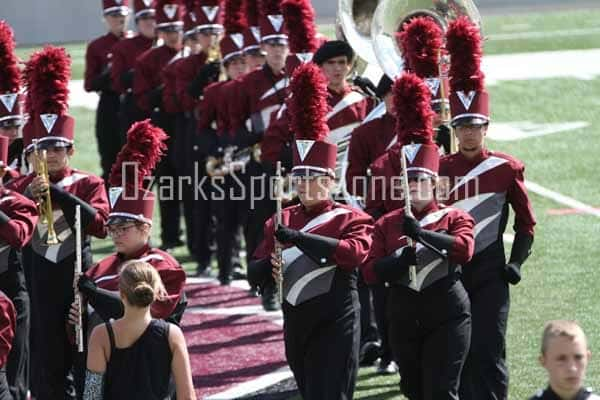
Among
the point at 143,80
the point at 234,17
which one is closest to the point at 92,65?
the point at 143,80

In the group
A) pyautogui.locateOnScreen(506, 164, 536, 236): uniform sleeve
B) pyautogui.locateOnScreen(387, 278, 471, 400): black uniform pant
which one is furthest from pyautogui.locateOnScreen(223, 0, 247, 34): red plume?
pyautogui.locateOnScreen(387, 278, 471, 400): black uniform pant

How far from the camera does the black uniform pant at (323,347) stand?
8258 mm

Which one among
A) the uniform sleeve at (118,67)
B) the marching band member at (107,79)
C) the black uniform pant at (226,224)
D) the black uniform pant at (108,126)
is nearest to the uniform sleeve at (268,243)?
the black uniform pant at (226,224)

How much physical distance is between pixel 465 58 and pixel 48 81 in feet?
7.74

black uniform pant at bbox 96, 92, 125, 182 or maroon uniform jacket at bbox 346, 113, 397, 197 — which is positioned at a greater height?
maroon uniform jacket at bbox 346, 113, 397, 197

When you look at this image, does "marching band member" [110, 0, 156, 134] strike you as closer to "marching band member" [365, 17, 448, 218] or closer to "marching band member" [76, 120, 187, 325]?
"marching band member" [365, 17, 448, 218]

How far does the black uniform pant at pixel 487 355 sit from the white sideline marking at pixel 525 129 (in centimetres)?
927

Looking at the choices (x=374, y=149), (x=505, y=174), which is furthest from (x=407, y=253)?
(x=374, y=149)

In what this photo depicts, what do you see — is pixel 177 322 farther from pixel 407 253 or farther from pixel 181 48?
pixel 181 48

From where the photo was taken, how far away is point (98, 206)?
9.23 m

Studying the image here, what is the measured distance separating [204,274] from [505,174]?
197 inches

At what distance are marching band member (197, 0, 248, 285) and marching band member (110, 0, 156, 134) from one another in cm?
188

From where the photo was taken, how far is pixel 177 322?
8.14 m

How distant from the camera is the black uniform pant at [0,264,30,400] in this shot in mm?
8961
